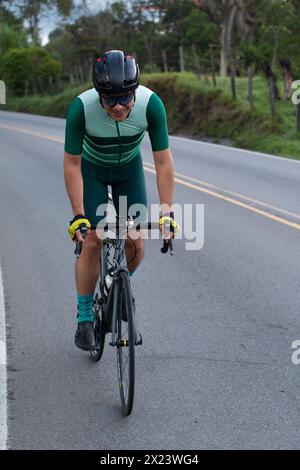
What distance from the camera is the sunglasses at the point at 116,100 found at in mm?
4727

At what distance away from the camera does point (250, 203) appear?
12.1 m

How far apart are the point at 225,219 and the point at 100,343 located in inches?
226

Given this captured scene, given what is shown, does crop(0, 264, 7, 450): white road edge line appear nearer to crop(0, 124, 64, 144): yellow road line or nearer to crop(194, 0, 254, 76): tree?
crop(0, 124, 64, 144): yellow road line

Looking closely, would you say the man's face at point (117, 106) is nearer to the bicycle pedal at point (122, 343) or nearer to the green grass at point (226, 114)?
the bicycle pedal at point (122, 343)

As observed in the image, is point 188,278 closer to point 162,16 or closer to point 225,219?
point 225,219

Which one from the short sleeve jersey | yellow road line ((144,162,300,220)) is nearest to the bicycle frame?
the short sleeve jersey

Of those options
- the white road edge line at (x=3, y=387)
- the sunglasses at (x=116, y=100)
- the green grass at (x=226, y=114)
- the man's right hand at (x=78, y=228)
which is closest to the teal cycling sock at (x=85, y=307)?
the white road edge line at (x=3, y=387)

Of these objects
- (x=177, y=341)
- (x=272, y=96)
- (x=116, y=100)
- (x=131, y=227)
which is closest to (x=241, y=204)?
(x=177, y=341)

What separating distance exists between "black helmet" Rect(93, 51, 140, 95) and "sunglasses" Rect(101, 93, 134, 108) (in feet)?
0.24

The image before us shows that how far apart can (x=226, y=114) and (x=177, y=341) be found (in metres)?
19.6

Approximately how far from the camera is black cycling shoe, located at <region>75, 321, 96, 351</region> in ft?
18.2

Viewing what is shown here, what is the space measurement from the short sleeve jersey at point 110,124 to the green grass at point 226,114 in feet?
47.5

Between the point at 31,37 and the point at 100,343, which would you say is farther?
the point at 31,37
